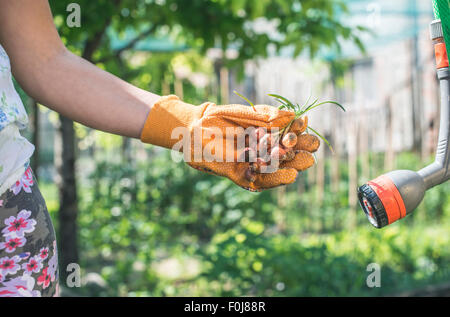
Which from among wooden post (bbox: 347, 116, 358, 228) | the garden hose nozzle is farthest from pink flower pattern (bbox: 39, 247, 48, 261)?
wooden post (bbox: 347, 116, 358, 228)

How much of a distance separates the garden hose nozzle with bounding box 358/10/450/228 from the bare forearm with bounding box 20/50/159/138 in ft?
1.74

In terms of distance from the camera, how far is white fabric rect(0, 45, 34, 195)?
83 centimetres

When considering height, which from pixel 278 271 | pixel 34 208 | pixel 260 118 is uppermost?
pixel 260 118

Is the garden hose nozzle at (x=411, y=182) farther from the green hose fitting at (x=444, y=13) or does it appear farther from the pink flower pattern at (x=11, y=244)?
the pink flower pattern at (x=11, y=244)

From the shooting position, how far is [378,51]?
9.87 m

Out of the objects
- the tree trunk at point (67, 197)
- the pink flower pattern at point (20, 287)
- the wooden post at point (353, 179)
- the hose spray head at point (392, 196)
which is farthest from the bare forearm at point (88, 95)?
the wooden post at point (353, 179)

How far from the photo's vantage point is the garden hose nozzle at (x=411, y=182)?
94 centimetres

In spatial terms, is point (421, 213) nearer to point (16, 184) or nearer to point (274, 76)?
point (274, 76)

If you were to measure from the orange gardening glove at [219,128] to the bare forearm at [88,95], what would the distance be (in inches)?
1.6

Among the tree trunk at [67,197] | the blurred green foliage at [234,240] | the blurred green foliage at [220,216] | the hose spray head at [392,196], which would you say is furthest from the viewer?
the tree trunk at [67,197]

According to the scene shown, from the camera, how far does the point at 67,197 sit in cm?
327
